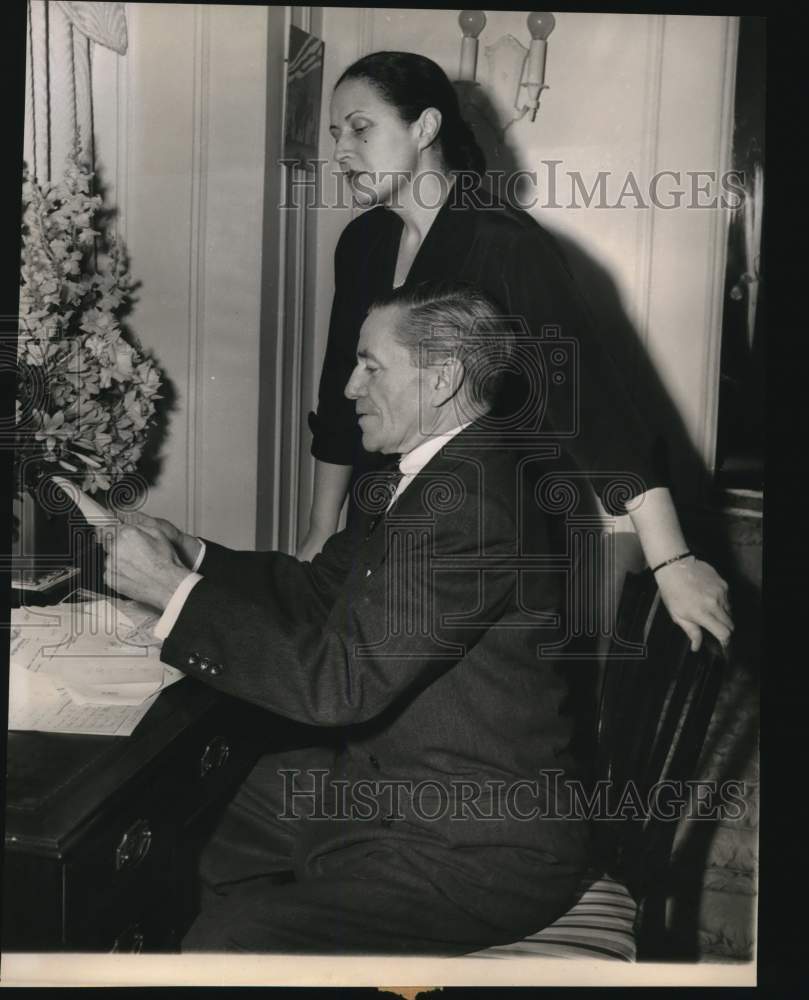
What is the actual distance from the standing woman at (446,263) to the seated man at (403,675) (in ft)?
0.18

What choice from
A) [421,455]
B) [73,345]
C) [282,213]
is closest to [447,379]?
[421,455]

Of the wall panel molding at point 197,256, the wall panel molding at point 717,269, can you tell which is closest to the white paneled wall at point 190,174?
the wall panel molding at point 197,256

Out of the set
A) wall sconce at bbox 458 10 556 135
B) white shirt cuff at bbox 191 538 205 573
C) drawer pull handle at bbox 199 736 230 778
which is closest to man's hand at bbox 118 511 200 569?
white shirt cuff at bbox 191 538 205 573

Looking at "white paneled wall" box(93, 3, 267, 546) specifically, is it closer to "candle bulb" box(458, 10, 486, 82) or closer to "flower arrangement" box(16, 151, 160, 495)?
"flower arrangement" box(16, 151, 160, 495)

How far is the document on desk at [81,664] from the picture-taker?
193 cm

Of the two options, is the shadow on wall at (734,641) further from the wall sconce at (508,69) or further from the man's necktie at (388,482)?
the man's necktie at (388,482)

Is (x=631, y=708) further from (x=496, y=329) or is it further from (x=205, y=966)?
(x=205, y=966)

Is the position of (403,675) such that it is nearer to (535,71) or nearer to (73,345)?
(73,345)

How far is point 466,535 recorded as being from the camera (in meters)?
2.06

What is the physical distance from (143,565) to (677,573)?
43.5 inches

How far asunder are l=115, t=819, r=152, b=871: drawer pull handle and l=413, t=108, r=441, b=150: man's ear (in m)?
1.44

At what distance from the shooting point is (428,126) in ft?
7.13

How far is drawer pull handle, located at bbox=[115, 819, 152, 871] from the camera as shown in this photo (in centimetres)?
168

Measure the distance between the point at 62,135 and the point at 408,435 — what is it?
945 mm
